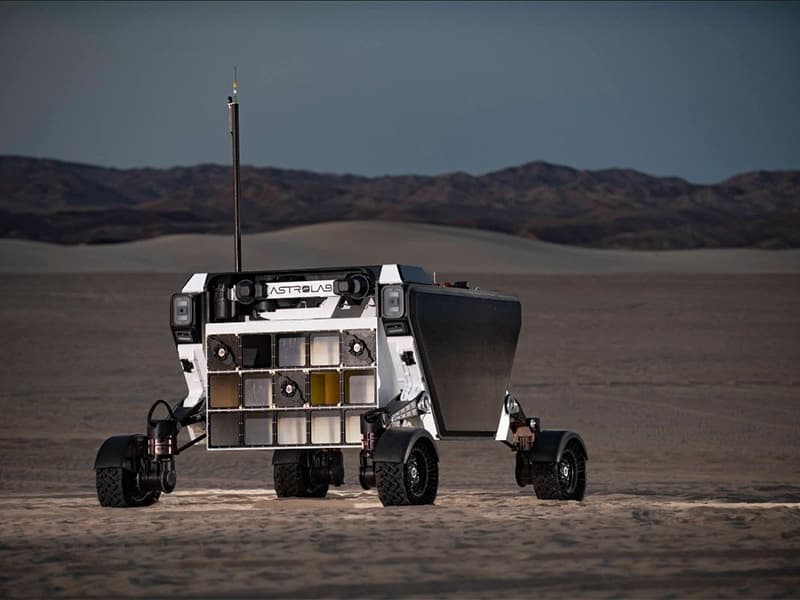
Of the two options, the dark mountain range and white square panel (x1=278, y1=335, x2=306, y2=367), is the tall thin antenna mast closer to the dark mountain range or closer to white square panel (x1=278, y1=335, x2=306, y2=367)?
white square panel (x1=278, y1=335, x2=306, y2=367)

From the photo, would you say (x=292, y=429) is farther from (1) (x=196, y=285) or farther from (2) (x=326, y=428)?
(1) (x=196, y=285)

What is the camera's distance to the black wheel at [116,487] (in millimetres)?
14523

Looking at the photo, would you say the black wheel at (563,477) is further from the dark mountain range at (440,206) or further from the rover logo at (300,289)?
the dark mountain range at (440,206)

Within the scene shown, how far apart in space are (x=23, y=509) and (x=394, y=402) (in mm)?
3591

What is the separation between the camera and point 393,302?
1400 centimetres

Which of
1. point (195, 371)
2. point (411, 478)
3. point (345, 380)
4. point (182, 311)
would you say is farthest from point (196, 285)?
point (411, 478)

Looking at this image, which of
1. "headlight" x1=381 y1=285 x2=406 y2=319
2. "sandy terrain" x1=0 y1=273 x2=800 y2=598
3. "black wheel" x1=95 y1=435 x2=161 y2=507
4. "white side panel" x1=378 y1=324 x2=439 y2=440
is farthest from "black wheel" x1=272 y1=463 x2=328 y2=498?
"headlight" x1=381 y1=285 x2=406 y2=319

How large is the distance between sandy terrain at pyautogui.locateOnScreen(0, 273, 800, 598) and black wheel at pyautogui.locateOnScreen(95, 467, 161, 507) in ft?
0.60

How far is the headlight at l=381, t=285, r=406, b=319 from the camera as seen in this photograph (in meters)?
13.9

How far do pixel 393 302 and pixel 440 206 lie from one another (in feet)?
284

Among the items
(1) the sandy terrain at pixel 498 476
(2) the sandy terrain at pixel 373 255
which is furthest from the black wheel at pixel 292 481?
(2) the sandy terrain at pixel 373 255

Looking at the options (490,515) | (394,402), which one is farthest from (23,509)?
(490,515)

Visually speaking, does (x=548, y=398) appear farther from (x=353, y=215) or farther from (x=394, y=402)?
(x=353, y=215)

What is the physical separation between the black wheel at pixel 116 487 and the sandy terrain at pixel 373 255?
3628 centimetres
